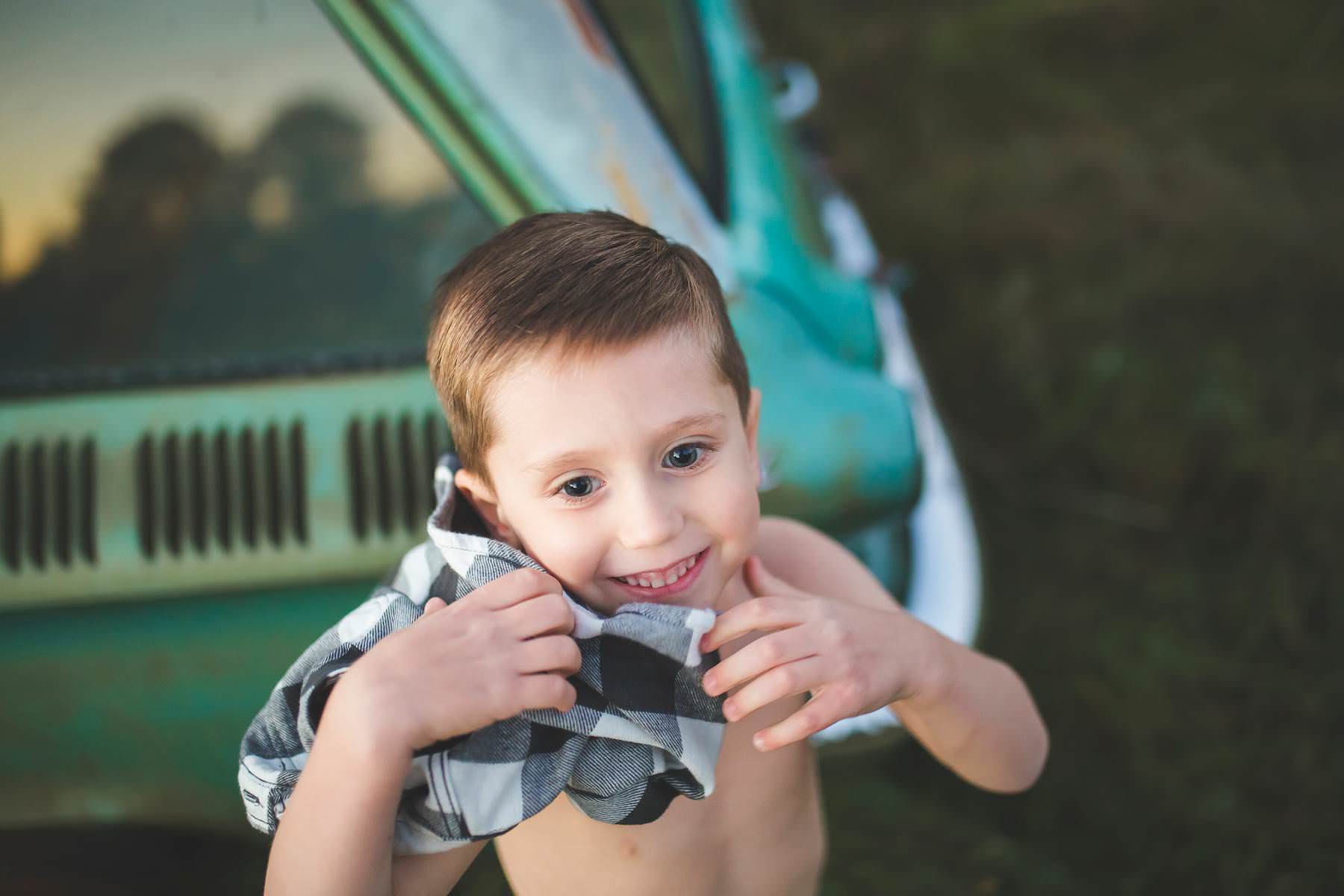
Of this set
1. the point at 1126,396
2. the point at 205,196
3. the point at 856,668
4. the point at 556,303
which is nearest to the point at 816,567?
the point at 856,668

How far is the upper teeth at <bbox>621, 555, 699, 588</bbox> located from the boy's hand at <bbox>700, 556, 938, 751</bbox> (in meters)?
0.06

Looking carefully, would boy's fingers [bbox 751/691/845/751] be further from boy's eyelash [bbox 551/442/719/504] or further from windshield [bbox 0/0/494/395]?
windshield [bbox 0/0/494/395]

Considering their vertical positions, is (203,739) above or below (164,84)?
below

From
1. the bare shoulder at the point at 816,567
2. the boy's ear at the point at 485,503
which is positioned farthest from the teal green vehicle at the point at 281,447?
the boy's ear at the point at 485,503

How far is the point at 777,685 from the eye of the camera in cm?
100

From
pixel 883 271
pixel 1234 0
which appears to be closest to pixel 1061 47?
Answer: pixel 1234 0

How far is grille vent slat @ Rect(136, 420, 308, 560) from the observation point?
55.7 inches

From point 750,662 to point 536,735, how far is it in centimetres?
20

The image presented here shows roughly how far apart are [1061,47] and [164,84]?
3224 mm

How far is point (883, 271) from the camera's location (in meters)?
2.58

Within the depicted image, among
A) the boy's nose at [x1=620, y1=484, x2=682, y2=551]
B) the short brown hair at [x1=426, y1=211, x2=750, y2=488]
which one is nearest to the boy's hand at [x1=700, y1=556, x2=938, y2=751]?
the boy's nose at [x1=620, y1=484, x2=682, y2=551]

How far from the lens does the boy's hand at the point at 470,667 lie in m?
0.91

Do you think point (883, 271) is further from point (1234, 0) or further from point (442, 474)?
point (1234, 0)

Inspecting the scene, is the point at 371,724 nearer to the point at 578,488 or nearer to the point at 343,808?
the point at 343,808
